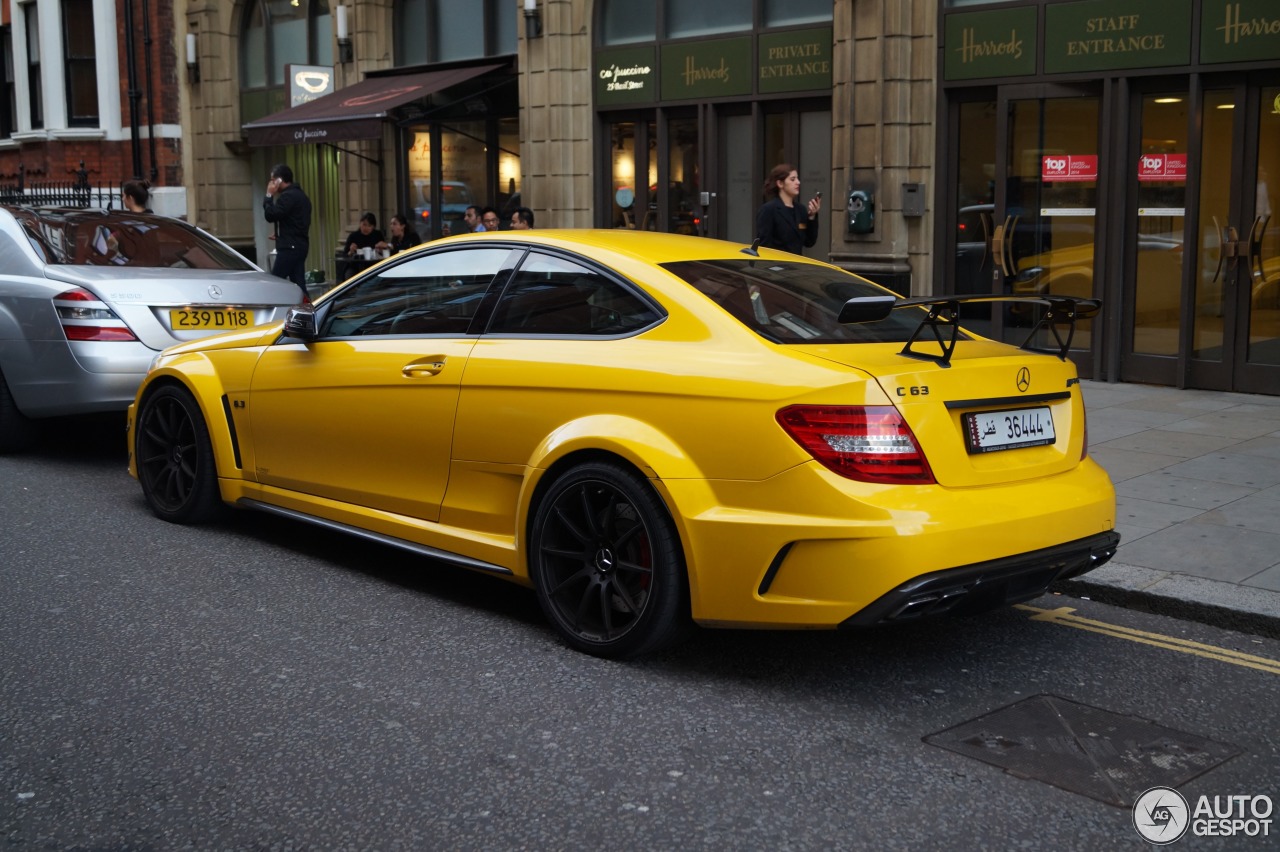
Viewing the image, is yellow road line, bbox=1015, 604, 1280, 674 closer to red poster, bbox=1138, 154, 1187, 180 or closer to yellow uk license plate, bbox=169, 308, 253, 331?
yellow uk license plate, bbox=169, 308, 253, 331

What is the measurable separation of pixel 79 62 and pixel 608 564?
2542 centimetres

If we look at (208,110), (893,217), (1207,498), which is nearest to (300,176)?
(208,110)

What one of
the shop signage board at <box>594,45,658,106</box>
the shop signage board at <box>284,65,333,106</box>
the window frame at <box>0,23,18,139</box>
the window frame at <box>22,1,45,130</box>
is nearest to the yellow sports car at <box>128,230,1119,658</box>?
the shop signage board at <box>594,45,658,106</box>

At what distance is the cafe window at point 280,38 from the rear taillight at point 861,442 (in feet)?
58.0

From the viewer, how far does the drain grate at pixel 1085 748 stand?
3924 mm

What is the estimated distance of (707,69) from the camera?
15047mm

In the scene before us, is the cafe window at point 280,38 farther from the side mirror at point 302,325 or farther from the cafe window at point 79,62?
the side mirror at point 302,325

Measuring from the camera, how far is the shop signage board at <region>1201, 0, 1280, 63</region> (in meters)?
10.7

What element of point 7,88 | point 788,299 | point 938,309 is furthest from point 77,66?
point 938,309

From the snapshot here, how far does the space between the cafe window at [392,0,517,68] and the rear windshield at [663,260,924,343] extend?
1314cm

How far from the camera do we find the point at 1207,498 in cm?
750

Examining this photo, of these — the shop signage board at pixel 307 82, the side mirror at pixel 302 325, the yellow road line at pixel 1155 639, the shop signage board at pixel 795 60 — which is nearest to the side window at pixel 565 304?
the side mirror at pixel 302 325

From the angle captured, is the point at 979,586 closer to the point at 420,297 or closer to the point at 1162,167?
the point at 420,297

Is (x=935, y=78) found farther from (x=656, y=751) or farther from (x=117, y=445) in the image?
(x=656, y=751)
